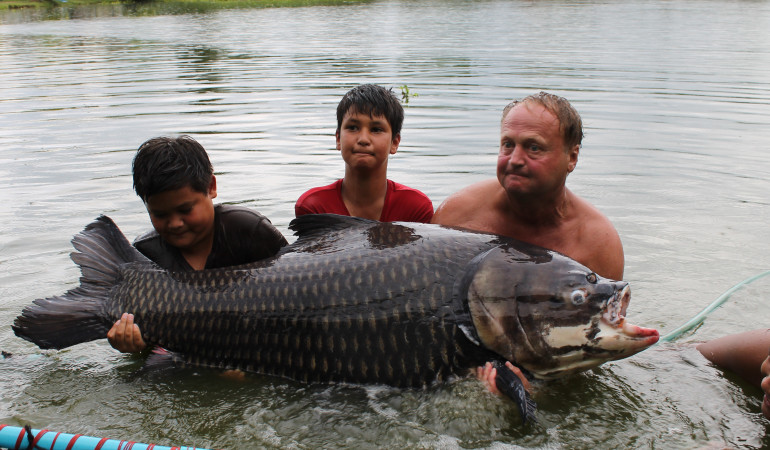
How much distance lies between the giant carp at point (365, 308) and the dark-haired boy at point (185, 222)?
22cm

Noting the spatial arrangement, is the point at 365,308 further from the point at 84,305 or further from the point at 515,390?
the point at 84,305

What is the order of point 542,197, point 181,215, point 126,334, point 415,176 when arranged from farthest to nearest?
point 415,176 < point 542,197 < point 181,215 < point 126,334

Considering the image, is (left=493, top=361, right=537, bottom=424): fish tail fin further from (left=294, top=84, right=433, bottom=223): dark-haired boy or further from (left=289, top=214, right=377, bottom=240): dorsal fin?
(left=294, top=84, right=433, bottom=223): dark-haired boy

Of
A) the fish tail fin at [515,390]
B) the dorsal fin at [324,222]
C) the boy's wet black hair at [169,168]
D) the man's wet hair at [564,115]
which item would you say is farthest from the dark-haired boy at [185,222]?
the man's wet hair at [564,115]

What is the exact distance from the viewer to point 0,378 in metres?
3.64

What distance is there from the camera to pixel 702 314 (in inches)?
173

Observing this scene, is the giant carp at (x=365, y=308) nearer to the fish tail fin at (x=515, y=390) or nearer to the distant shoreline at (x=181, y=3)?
the fish tail fin at (x=515, y=390)

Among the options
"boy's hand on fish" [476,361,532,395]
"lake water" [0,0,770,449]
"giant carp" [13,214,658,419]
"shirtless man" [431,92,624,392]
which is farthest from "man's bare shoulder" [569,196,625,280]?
"boy's hand on fish" [476,361,532,395]

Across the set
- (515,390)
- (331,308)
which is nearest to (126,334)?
(331,308)

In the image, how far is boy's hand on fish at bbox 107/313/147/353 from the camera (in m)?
3.47

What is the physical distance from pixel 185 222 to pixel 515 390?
1934 mm

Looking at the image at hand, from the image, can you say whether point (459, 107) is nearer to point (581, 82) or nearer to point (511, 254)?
point (581, 82)

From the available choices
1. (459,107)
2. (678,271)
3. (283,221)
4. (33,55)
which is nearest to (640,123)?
(459,107)

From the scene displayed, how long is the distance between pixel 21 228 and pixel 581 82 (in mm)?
10451
